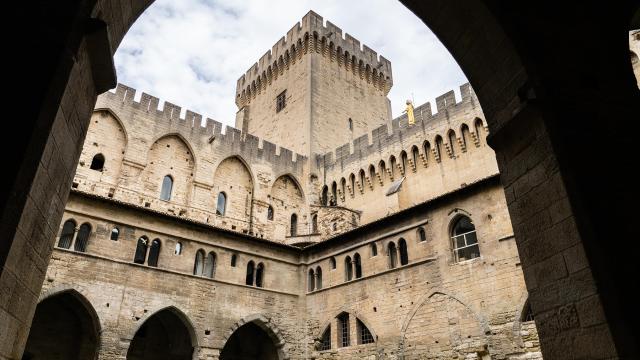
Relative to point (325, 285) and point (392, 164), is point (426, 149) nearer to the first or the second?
point (392, 164)

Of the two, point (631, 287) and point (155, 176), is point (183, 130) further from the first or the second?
point (631, 287)

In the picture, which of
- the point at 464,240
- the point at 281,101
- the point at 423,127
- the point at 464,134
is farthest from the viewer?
the point at 281,101

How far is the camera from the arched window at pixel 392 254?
16606mm

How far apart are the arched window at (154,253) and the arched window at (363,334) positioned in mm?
7567

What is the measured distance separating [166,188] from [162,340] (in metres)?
6.38

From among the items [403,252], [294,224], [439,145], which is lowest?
[403,252]

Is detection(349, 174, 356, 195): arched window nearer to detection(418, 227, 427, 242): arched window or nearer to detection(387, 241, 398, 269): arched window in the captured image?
detection(387, 241, 398, 269): arched window

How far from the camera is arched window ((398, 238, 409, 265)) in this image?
16317 millimetres

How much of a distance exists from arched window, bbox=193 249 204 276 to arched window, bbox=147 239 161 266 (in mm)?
1380

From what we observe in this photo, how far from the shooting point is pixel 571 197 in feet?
11.9

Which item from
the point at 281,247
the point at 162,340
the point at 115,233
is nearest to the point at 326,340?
the point at 281,247

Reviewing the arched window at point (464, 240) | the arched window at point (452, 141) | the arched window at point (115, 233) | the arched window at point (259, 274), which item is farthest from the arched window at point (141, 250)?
the arched window at point (452, 141)

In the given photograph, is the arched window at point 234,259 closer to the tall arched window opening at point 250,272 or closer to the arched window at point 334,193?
the tall arched window opening at point 250,272

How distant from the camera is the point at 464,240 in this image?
15.0 metres
